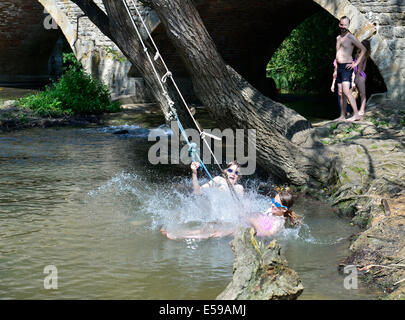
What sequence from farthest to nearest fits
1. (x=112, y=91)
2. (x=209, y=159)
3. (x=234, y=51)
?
(x=234, y=51) < (x=112, y=91) < (x=209, y=159)

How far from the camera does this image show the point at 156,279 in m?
4.79

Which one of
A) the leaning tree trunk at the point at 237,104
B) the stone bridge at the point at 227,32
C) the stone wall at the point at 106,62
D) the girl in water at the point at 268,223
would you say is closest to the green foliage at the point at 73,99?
the stone wall at the point at 106,62

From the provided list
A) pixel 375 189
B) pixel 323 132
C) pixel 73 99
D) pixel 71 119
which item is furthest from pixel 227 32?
pixel 375 189

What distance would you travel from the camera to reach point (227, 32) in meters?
16.5

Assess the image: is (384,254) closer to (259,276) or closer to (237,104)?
(259,276)

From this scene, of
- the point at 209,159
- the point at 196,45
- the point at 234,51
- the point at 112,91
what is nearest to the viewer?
the point at 196,45

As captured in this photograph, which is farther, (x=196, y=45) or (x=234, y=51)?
(x=234, y=51)

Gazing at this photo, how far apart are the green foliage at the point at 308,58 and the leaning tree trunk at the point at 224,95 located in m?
9.50

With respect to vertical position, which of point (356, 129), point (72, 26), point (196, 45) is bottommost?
point (356, 129)

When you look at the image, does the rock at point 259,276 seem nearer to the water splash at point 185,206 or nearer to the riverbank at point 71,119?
the water splash at point 185,206

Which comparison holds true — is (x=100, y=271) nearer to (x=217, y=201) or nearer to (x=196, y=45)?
(x=217, y=201)
